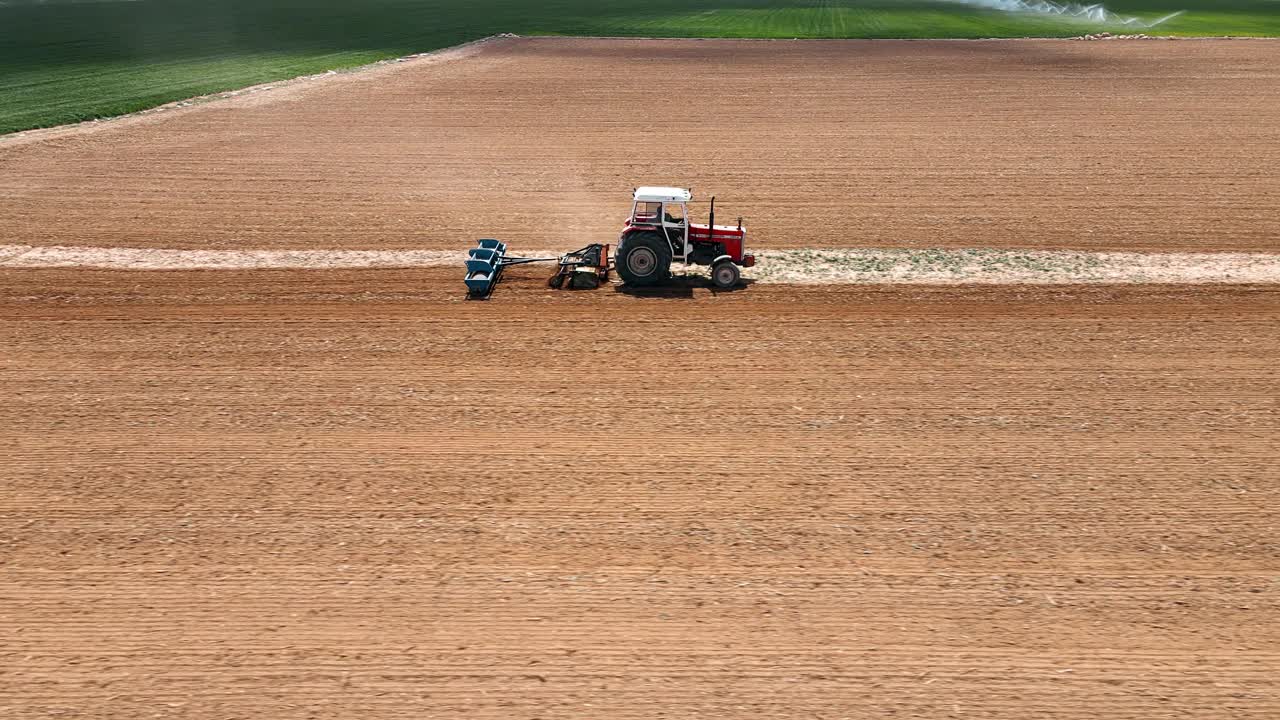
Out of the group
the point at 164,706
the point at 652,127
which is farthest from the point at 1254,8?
the point at 164,706

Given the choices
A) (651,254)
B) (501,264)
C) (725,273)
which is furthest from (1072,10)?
(501,264)

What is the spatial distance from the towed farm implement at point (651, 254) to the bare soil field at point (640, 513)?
1222 millimetres

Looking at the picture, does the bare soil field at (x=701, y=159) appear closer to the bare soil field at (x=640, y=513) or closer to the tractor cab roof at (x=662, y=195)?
the tractor cab roof at (x=662, y=195)

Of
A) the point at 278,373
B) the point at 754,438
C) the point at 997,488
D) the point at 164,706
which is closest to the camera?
the point at 164,706

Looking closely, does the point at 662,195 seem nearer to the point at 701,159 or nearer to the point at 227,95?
the point at 701,159

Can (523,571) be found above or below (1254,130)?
below

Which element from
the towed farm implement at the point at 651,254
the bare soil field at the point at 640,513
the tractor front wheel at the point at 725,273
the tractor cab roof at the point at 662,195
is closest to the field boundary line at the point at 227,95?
the bare soil field at the point at 640,513

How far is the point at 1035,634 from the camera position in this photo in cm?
931

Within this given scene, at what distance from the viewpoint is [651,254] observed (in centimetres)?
1842

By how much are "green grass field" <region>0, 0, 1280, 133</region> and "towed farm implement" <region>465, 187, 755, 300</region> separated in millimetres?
23648

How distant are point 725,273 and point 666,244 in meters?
1.24

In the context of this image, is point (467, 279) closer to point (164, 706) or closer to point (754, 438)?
point (754, 438)

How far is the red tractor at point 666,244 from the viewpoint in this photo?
18359 millimetres

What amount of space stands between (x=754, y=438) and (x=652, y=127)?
75.0ft
